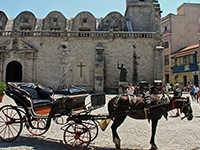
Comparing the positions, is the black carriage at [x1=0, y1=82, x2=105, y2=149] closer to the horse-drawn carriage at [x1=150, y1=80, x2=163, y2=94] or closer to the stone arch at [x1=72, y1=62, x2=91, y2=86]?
the stone arch at [x1=72, y1=62, x2=91, y2=86]

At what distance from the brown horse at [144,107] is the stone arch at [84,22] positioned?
A: 19898 mm

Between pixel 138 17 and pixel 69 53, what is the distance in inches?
408

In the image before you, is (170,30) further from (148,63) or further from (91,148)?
(91,148)

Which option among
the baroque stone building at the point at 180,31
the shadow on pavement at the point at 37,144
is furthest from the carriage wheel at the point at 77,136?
the baroque stone building at the point at 180,31

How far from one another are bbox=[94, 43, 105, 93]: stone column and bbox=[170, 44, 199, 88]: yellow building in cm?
1299

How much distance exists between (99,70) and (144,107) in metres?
14.8

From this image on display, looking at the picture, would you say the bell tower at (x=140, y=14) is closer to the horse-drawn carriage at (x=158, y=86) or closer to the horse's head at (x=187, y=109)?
the horse-drawn carriage at (x=158, y=86)

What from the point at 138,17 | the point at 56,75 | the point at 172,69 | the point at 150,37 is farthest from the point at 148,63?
the point at 172,69

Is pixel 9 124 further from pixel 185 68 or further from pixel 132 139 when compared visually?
pixel 185 68

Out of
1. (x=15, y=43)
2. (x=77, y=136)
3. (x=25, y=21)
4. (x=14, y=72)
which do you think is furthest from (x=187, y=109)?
(x=25, y=21)

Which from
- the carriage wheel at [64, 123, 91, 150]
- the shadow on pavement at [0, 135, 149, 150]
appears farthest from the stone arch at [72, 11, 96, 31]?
the carriage wheel at [64, 123, 91, 150]

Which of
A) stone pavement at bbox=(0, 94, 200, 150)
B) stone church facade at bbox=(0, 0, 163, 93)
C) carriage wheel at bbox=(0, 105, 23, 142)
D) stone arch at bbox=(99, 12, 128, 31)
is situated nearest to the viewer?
stone pavement at bbox=(0, 94, 200, 150)

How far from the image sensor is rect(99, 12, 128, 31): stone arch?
23.1 m

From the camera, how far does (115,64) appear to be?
20.3 meters
